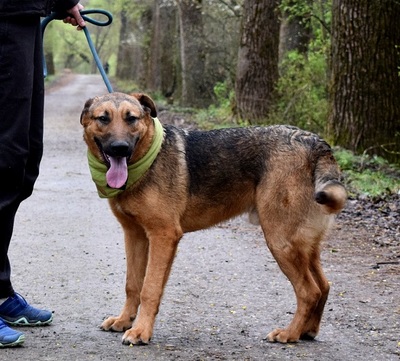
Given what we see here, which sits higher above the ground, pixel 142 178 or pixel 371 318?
pixel 142 178

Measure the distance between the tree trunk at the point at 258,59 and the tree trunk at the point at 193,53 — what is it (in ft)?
24.1

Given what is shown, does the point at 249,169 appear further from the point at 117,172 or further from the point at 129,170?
the point at 117,172

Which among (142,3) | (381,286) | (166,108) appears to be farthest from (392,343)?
(142,3)

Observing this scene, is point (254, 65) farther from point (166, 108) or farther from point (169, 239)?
point (169, 239)

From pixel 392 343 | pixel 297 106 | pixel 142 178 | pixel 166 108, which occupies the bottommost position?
pixel 166 108

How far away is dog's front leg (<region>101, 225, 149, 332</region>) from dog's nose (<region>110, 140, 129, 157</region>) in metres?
0.62

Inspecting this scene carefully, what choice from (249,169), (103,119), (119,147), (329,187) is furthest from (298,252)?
(103,119)

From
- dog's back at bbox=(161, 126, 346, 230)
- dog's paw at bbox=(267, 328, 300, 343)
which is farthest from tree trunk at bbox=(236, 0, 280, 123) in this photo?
dog's paw at bbox=(267, 328, 300, 343)

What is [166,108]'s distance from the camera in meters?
26.2

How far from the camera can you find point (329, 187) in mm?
5090

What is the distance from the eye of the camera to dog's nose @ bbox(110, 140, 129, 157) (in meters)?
4.99

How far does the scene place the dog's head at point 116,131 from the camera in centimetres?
505

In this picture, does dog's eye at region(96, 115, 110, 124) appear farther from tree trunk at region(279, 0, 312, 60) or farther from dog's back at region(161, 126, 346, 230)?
tree trunk at region(279, 0, 312, 60)

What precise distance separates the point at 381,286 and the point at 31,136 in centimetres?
319
